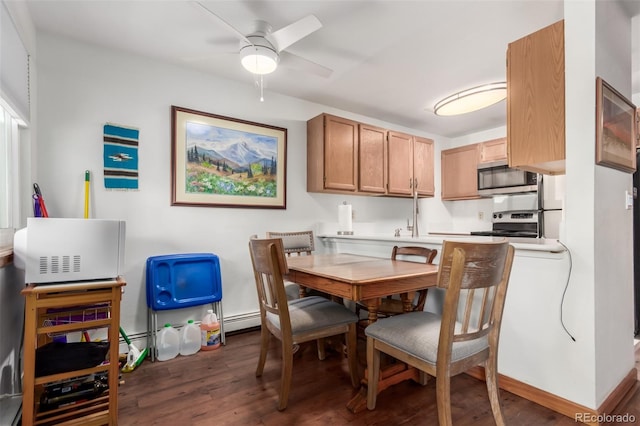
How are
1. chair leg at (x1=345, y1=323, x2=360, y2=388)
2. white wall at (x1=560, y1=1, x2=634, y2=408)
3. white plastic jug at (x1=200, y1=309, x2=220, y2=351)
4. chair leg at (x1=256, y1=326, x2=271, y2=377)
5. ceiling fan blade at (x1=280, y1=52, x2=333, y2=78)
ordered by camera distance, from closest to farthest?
white wall at (x1=560, y1=1, x2=634, y2=408) → chair leg at (x1=345, y1=323, x2=360, y2=388) → chair leg at (x1=256, y1=326, x2=271, y2=377) → ceiling fan blade at (x1=280, y1=52, x2=333, y2=78) → white plastic jug at (x1=200, y1=309, x2=220, y2=351)

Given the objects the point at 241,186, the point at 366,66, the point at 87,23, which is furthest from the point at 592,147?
Result: the point at 87,23

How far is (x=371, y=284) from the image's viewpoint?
167cm

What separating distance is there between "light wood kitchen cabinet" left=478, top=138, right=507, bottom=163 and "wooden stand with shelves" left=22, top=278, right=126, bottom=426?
4531mm

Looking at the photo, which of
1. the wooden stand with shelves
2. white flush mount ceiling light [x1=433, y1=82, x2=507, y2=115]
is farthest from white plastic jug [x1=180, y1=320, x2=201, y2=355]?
white flush mount ceiling light [x1=433, y1=82, x2=507, y2=115]

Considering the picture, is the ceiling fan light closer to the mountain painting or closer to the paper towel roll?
the mountain painting

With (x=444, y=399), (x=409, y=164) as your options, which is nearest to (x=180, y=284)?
(x=444, y=399)

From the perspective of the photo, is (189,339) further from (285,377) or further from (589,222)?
(589,222)

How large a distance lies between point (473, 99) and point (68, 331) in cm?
360

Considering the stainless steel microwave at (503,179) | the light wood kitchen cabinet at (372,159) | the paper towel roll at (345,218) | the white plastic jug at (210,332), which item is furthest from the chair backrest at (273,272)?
the stainless steel microwave at (503,179)

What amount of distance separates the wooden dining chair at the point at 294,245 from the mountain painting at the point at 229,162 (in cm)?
50

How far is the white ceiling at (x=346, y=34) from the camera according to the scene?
2.01 metres

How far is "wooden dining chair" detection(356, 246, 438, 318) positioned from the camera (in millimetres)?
2295

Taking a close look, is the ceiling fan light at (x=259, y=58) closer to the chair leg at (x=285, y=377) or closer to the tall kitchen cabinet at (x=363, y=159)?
the tall kitchen cabinet at (x=363, y=159)

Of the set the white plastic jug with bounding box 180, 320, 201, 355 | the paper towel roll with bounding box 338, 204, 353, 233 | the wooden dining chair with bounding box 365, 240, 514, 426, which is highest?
the paper towel roll with bounding box 338, 204, 353, 233
